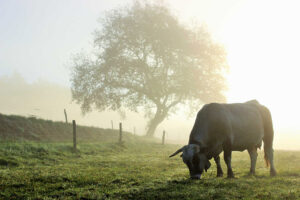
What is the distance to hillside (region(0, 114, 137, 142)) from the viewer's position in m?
24.7

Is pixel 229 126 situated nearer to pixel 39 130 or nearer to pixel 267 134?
pixel 267 134

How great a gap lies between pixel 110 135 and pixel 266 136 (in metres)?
26.7

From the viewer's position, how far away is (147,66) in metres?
41.5

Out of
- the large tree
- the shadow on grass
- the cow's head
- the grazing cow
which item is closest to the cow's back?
the grazing cow

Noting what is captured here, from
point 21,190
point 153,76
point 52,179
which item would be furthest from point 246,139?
point 153,76

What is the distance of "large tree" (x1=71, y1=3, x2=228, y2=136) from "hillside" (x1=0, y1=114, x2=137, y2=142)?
801 cm

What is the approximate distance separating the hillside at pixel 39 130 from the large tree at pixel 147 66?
801 cm

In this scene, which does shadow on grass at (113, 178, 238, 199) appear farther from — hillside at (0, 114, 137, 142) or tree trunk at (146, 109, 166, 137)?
tree trunk at (146, 109, 166, 137)

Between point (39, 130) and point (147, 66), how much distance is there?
1964cm

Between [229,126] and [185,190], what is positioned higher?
[229,126]

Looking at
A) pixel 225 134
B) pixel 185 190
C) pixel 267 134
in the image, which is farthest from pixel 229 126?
pixel 185 190

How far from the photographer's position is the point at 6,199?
6.84m

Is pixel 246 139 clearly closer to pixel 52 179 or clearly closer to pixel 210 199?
pixel 210 199

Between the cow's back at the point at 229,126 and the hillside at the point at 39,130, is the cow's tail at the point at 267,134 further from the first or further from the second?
the hillside at the point at 39,130
